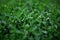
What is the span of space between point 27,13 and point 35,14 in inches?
6.1

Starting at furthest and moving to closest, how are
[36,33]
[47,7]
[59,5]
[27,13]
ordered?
[59,5]
[47,7]
[27,13]
[36,33]

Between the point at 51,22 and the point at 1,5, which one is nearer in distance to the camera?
the point at 51,22

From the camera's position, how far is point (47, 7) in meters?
3.26

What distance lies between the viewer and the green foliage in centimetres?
287

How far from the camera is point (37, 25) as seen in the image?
9.48 ft

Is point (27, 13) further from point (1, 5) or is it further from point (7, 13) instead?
point (1, 5)

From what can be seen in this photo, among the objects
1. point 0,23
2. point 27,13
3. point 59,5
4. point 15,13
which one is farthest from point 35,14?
point 59,5

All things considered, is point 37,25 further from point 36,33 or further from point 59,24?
point 59,24

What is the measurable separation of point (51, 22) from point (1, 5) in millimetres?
1029

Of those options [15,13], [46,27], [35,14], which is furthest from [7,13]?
[46,27]

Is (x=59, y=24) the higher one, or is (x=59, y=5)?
(x=59, y=5)

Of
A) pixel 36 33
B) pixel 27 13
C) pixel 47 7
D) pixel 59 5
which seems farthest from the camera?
pixel 59 5

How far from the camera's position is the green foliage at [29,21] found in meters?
2.87

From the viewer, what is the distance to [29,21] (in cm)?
289
